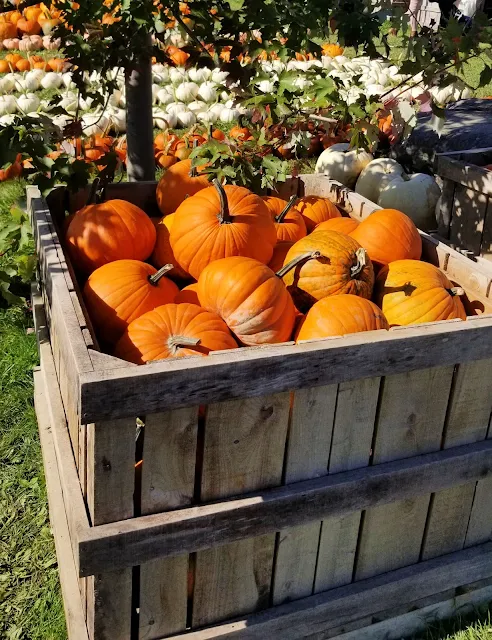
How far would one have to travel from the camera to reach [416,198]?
4.60m

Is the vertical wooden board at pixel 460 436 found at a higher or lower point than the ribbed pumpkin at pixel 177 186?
lower

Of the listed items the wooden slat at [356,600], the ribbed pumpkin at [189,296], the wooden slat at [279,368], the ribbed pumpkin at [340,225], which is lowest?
the wooden slat at [356,600]

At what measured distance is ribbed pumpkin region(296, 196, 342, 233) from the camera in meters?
2.98

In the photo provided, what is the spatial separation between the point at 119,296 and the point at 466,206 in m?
2.35

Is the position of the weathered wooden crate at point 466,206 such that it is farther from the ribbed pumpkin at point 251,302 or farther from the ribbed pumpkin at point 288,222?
the ribbed pumpkin at point 251,302

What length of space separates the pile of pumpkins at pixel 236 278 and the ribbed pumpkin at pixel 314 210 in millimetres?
190

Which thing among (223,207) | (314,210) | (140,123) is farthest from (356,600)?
(140,123)

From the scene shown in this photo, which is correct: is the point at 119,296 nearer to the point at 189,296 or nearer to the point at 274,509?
the point at 189,296

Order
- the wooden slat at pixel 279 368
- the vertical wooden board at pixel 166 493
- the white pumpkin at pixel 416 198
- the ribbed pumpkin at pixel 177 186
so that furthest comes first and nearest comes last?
1. the white pumpkin at pixel 416 198
2. the ribbed pumpkin at pixel 177 186
3. the vertical wooden board at pixel 166 493
4. the wooden slat at pixel 279 368

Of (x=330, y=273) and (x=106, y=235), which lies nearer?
(x=330, y=273)

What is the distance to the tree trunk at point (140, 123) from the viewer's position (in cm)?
347

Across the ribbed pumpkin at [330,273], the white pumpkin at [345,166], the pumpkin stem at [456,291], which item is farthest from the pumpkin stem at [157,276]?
the white pumpkin at [345,166]

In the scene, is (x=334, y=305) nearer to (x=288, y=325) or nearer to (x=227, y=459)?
(x=288, y=325)

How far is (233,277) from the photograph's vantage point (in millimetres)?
2121
